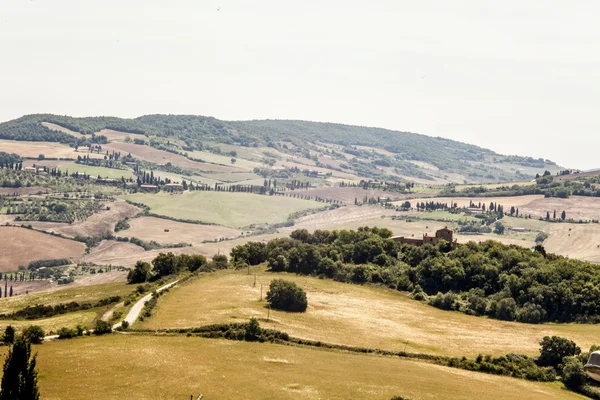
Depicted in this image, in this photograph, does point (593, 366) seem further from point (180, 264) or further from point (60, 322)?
point (180, 264)

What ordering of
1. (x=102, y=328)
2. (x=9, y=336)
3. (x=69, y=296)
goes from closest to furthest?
(x=9, y=336) < (x=102, y=328) < (x=69, y=296)

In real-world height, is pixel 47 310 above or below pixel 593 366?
below

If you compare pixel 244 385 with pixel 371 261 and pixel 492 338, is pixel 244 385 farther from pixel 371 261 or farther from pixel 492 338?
pixel 371 261

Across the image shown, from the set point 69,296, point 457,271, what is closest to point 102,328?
point 69,296

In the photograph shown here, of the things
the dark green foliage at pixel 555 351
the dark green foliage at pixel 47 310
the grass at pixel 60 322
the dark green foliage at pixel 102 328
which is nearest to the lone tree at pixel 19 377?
the dark green foliage at pixel 102 328

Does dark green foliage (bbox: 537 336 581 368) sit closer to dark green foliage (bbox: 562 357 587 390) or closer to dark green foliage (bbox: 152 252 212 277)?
dark green foliage (bbox: 562 357 587 390)

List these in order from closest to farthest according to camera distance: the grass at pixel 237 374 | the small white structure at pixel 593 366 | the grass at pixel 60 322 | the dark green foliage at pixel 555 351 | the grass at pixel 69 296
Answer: the grass at pixel 237 374, the small white structure at pixel 593 366, the dark green foliage at pixel 555 351, the grass at pixel 60 322, the grass at pixel 69 296

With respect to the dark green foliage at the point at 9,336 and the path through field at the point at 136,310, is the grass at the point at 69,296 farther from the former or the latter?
the dark green foliage at the point at 9,336

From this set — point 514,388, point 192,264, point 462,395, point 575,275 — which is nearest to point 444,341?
point 514,388
